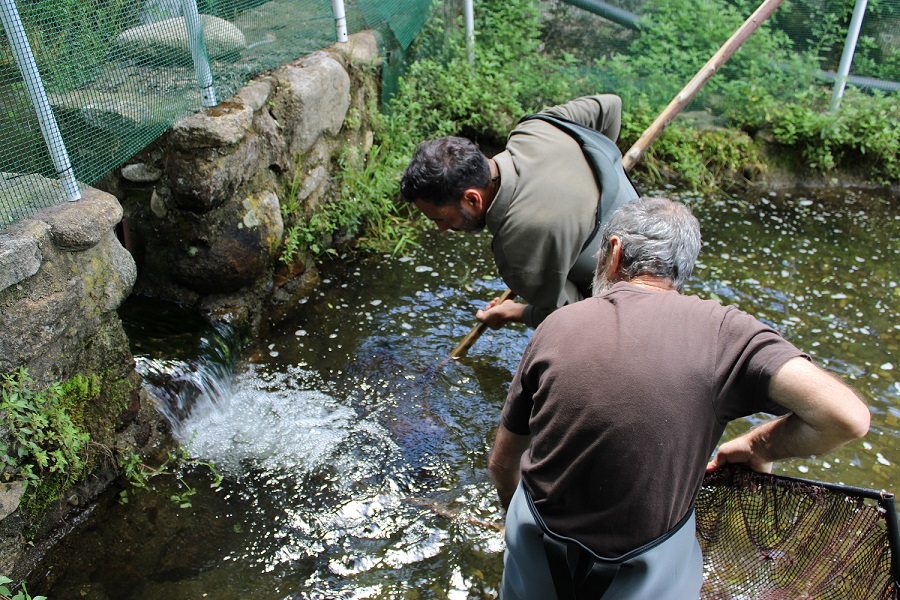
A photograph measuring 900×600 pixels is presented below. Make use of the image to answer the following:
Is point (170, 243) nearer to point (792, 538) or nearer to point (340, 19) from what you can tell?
point (340, 19)

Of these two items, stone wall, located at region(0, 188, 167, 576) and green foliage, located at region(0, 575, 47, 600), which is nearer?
green foliage, located at region(0, 575, 47, 600)

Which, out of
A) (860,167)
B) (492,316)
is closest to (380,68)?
(492,316)

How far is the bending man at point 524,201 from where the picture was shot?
2820 mm

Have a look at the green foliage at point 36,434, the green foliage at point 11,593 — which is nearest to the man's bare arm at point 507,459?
the green foliage at point 11,593

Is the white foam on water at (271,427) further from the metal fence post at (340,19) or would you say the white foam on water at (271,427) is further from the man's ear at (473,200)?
the metal fence post at (340,19)

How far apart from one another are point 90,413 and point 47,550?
59 cm

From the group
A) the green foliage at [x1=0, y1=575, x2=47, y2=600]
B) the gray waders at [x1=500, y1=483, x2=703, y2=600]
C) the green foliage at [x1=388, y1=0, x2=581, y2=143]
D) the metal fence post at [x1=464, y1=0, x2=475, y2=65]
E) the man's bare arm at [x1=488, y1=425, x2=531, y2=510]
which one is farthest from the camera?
the metal fence post at [x1=464, y1=0, x2=475, y2=65]

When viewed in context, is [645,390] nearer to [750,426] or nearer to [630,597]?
[630,597]

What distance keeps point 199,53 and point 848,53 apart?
6.37 m

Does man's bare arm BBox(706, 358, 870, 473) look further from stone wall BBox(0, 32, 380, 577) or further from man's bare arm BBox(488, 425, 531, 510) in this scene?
stone wall BBox(0, 32, 380, 577)

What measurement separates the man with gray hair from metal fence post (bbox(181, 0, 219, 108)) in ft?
10.0

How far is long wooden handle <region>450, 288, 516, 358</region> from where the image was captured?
393 centimetres

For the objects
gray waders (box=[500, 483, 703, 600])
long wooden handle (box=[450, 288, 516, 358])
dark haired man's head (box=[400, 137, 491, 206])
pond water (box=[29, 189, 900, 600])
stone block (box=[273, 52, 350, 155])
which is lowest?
pond water (box=[29, 189, 900, 600])

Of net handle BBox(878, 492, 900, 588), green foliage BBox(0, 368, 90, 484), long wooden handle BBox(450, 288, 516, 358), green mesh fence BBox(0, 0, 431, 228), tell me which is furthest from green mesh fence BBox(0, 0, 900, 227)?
net handle BBox(878, 492, 900, 588)
